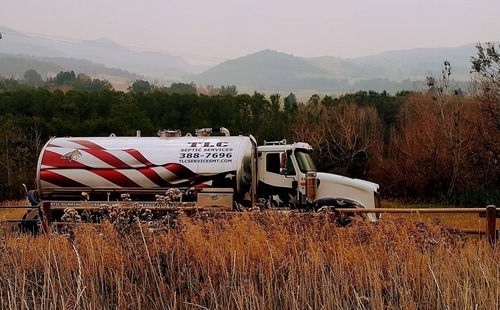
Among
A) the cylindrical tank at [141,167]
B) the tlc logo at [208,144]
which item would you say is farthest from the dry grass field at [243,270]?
the tlc logo at [208,144]

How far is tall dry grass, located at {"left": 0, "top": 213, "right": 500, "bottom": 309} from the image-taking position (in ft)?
16.0

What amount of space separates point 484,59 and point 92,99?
33.7 m

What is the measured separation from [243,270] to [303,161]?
28.8ft

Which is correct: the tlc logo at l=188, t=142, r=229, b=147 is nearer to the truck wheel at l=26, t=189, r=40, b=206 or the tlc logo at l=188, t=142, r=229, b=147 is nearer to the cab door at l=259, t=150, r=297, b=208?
the cab door at l=259, t=150, r=297, b=208

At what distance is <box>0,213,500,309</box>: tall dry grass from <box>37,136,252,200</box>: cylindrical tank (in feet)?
23.4

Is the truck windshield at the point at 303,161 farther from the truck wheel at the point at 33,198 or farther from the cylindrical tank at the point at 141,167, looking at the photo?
the truck wheel at the point at 33,198

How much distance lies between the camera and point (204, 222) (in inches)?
280

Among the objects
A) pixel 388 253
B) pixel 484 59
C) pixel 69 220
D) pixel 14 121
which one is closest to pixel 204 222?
pixel 69 220

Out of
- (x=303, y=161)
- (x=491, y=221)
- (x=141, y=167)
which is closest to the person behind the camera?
(x=491, y=221)

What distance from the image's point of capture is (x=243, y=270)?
210 inches

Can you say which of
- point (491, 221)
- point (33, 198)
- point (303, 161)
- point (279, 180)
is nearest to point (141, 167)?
point (33, 198)

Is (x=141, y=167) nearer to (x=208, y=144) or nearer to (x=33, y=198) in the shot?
(x=208, y=144)

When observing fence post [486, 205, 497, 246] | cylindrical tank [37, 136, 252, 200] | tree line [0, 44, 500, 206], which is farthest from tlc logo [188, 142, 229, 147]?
tree line [0, 44, 500, 206]

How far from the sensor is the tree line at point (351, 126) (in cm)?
3189
